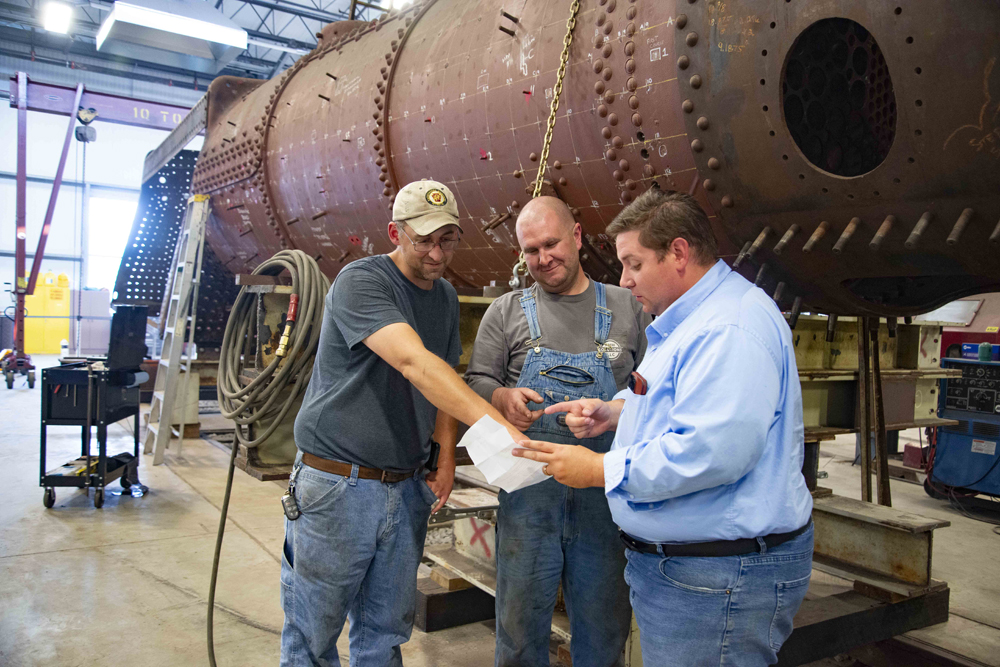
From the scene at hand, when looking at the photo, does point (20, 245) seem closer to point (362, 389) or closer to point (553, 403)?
point (362, 389)

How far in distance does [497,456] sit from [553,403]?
465 millimetres

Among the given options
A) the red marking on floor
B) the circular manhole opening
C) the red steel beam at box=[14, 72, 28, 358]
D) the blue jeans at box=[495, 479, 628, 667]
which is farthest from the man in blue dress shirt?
the red steel beam at box=[14, 72, 28, 358]

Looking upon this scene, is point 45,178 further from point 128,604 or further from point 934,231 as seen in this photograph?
point 934,231

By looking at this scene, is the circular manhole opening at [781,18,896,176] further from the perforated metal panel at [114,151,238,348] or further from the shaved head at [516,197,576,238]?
the perforated metal panel at [114,151,238,348]

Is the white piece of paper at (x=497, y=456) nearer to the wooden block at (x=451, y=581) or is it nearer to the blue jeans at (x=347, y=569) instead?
the blue jeans at (x=347, y=569)

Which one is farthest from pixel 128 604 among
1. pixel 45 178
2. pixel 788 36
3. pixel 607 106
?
pixel 45 178

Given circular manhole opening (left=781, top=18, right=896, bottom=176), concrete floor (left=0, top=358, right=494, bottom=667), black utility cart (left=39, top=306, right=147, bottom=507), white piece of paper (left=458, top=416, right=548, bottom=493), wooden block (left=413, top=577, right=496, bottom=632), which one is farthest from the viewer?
black utility cart (left=39, top=306, right=147, bottom=507)

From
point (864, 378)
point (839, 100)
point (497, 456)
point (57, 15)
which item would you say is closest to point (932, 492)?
point (864, 378)

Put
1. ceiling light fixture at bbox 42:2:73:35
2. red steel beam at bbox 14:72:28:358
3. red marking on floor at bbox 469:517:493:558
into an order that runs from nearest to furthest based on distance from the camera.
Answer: red marking on floor at bbox 469:517:493:558 < red steel beam at bbox 14:72:28:358 < ceiling light fixture at bbox 42:2:73:35

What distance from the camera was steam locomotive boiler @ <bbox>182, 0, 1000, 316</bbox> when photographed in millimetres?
1816

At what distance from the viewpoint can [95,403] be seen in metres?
5.24

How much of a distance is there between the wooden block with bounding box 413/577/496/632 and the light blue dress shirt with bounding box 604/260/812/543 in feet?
6.61

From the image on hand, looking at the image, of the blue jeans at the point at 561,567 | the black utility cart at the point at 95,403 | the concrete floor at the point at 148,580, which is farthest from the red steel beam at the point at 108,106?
the blue jeans at the point at 561,567

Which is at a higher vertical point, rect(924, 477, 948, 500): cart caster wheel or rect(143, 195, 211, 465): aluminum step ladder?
rect(143, 195, 211, 465): aluminum step ladder
